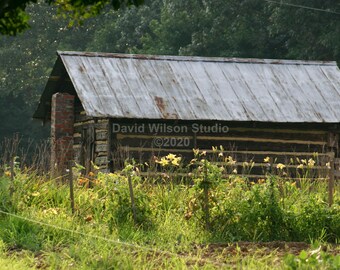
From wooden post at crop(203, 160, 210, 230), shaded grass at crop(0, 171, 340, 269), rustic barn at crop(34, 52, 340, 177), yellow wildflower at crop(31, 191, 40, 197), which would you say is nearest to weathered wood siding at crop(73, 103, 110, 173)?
rustic barn at crop(34, 52, 340, 177)

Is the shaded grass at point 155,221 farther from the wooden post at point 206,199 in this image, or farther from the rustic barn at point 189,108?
the rustic barn at point 189,108

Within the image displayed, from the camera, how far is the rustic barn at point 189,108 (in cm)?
2545

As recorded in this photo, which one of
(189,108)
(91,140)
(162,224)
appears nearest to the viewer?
(162,224)

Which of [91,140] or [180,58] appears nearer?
[91,140]

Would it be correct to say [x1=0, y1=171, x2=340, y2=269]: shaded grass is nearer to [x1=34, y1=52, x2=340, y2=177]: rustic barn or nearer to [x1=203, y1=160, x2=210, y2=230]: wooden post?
[x1=203, y1=160, x2=210, y2=230]: wooden post

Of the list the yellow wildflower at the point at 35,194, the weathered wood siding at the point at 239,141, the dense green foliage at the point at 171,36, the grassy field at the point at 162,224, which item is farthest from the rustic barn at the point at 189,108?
the dense green foliage at the point at 171,36

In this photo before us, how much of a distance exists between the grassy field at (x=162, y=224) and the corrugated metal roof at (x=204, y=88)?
842cm

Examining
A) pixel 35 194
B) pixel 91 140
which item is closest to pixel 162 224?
pixel 35 194

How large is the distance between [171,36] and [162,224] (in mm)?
32053

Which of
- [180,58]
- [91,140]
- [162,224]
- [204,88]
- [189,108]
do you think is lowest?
[162,224]

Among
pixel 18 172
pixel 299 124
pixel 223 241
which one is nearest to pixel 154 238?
pixel 223 241

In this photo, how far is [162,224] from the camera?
15.5m

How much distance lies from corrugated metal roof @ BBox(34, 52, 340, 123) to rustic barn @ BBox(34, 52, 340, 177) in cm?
3

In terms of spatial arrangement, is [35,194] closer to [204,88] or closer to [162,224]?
[162,224]
